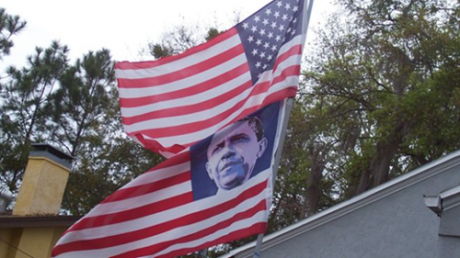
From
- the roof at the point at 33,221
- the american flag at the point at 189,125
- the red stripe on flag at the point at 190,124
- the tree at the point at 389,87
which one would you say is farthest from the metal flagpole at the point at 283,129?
the tree at the point at 389,87

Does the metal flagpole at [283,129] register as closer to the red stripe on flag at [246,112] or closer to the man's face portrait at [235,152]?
the red stripe on flag at [246,112]

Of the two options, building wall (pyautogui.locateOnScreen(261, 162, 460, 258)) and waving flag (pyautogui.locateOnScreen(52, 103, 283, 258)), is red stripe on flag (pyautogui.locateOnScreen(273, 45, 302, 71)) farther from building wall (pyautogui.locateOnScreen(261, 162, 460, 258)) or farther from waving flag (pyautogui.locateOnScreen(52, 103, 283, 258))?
building wall (pyautogui.locateOnScreen(261, 162, 460, 258))

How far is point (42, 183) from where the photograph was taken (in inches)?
529

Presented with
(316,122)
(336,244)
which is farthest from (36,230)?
(316,122)

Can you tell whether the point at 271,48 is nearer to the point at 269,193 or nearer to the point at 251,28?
the point at 251,28

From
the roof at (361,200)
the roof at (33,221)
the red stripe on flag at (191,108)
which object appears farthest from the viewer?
the roof at (33,221)

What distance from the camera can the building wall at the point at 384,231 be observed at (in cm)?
1161

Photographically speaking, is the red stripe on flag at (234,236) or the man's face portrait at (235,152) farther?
the man's face portrait at (235,152)

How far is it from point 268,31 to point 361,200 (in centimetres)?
602

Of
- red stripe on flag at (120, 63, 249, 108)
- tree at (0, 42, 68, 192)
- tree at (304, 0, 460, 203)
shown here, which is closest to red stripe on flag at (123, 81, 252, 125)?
red stripe on flag at (120, 63, 249, 108)

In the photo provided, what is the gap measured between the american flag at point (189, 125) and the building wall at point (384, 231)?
578cm

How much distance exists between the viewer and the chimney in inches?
525

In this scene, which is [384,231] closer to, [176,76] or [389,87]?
[176,76]

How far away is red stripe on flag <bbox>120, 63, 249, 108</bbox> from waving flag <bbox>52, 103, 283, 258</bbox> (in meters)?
0.78
